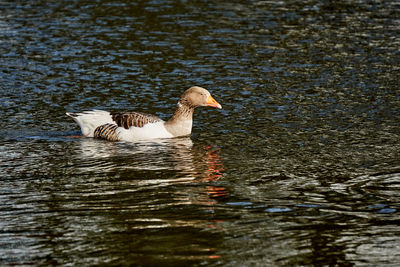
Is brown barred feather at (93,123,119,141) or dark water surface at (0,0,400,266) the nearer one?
dark water surface at (0,0,400,266)

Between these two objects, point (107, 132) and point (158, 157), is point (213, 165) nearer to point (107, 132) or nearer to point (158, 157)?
point (158, 157)

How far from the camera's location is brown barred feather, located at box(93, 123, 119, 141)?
15008mm

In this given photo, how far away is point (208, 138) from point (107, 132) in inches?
84.1

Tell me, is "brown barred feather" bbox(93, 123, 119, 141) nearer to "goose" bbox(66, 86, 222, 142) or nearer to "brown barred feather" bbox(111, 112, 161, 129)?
"goose" bbox(66, 86, 222, 142)

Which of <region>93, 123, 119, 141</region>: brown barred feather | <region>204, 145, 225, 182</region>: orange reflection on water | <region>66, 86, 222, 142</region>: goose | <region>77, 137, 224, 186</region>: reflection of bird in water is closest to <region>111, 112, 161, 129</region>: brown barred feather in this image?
<region>66, 86, 222, 142</region>: goose

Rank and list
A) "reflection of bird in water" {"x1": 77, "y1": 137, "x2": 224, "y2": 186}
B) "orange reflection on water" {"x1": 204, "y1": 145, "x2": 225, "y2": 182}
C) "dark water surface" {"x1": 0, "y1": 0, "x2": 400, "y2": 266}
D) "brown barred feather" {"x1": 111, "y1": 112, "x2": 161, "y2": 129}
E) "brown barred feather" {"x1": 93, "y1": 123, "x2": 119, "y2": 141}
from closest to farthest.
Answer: "dark water surface" {"x1": 0, "y1": 0, "x2": 400, "y2": 266}
"orange reflection on water" {"x1": 204, "y1": 145, "x2": 225, "y2": 182}
"reflection of bird in water" {"x1": 77, "y1": 137, "x2": 224, "y2": 186}
"brown barred feather" {"x1": 111, "y1": 112, "x2": 161, "y2": 129}
"brown barred feather" {"x1": 93, "y1": 123, "x2": 119, "y2": 141}

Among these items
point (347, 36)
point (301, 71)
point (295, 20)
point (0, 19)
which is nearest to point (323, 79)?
point (301, 71)

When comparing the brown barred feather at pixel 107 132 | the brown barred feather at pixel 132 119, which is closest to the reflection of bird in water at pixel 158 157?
the brown barred feather at pixel 107 132

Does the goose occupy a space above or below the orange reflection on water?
above

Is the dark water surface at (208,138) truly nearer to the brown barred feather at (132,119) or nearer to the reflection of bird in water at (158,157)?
the reflection of bird in water at (158,157)

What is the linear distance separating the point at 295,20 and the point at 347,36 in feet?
9.71

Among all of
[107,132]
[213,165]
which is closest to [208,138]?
[107,132]

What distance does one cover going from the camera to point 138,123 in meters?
14.8

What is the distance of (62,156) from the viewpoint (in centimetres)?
1347
